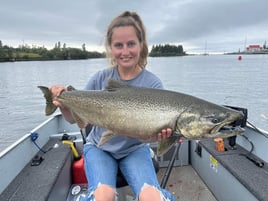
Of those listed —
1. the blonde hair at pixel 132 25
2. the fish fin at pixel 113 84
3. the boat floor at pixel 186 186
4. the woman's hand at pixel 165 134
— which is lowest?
the boat floor at pixel 186 186

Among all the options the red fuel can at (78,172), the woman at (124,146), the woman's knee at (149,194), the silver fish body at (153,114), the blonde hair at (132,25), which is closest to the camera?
the silver fish body at (153,114)

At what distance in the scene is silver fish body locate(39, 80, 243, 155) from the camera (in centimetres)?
221

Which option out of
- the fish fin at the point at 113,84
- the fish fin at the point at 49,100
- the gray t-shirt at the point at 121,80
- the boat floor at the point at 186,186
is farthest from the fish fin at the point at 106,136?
the boat floor at the point at 186,186

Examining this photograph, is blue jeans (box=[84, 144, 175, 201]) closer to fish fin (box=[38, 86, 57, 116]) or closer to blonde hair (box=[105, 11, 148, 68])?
fish fin (box=[38, 86, 57, 116])

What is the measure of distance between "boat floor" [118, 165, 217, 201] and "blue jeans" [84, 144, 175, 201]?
1329 mm

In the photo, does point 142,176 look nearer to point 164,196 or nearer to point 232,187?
point 164,196

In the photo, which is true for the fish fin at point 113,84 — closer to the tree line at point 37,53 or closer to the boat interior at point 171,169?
the boat interior at point 171,169

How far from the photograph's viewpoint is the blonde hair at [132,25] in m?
2.90

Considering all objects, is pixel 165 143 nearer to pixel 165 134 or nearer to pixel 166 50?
pixel 165 134

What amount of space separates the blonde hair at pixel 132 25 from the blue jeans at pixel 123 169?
40.0 inches

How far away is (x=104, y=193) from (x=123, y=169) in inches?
14.6

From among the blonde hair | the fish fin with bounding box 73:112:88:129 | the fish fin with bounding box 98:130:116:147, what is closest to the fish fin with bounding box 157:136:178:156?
the fish fin with bounding box 98:130:116:147

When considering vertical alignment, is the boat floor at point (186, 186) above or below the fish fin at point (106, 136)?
below

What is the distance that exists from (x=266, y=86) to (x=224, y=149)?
22105 mm
